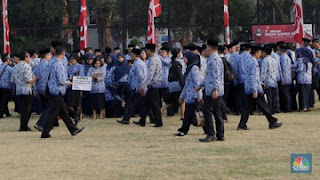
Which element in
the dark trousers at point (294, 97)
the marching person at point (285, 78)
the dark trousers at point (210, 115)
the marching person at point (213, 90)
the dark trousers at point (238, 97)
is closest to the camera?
the marching person at point (213, 90)

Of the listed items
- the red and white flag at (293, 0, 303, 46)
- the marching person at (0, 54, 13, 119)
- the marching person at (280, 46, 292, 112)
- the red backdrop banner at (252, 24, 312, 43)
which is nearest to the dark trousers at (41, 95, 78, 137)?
the marching person at (0, 54, 13, 119)

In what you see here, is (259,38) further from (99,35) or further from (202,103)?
(202,103)

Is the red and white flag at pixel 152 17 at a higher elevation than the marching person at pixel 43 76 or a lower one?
higher

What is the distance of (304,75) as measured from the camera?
2259cm

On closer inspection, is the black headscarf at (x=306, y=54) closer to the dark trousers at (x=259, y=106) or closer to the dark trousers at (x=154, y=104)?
the dark trousers at (x=154, y=104)

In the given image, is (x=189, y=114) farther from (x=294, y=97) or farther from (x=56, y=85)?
(x=294, y=97)

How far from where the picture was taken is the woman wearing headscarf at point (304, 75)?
73.6 feet

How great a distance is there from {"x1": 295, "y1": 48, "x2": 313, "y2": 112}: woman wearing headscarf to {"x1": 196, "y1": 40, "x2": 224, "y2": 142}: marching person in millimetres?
7672

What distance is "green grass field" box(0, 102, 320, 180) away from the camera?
11.5m

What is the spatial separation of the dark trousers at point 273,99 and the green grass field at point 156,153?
281cm

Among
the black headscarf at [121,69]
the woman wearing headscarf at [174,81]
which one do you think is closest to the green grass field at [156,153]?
the woman wearing headscarf at [174,81]

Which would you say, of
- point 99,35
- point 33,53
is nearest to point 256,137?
point 33,53

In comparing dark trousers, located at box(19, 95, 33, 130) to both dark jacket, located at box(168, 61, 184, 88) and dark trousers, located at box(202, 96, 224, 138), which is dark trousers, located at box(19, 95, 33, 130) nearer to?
dark jacket, located at box(168, 61, 184, 88)

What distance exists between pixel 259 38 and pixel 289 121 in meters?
14.9
